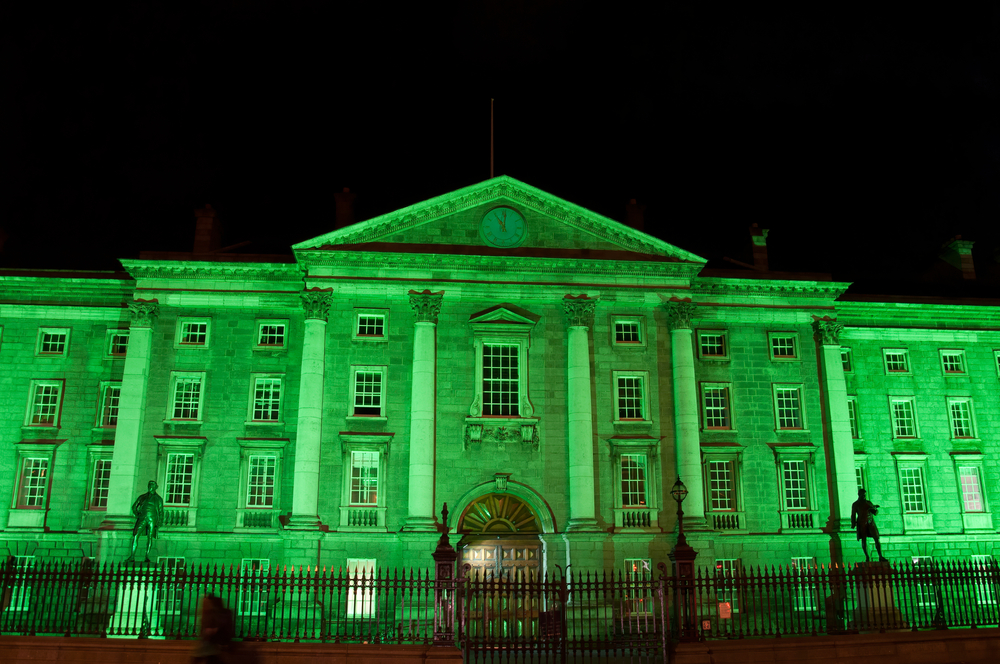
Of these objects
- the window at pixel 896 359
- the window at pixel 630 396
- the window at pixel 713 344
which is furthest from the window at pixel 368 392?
the window at pixel 896 359

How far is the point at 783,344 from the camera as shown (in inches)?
1626

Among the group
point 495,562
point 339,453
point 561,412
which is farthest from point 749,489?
point 339,453

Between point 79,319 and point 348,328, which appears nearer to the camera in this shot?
point 348,328

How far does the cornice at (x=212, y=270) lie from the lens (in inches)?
1531

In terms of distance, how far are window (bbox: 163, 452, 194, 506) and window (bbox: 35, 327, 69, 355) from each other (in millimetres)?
8429

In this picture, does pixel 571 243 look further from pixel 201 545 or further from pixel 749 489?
pixel 201 545

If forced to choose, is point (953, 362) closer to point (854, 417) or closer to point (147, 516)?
point (854, 417)

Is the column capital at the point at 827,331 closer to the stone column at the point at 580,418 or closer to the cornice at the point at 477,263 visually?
the cornice at the point at 477,263

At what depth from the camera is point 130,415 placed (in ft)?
122

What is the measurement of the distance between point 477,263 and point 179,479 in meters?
16.1

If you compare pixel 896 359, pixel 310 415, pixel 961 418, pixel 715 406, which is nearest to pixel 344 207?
pixel 310 415

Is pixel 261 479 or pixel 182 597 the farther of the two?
pixel 261 479

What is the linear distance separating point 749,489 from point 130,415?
2771cm

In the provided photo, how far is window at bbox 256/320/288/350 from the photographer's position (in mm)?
39094
